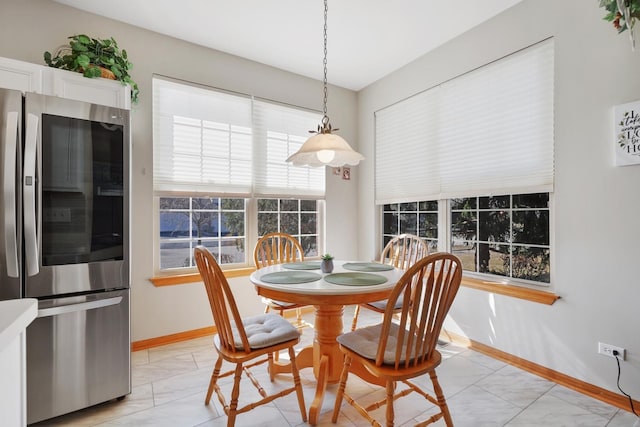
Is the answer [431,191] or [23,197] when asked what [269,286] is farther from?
[431,191]

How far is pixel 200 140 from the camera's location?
10.3 ft

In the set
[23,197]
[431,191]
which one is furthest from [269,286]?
[431,191]

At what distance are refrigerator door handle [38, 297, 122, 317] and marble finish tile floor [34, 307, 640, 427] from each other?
0.64 m

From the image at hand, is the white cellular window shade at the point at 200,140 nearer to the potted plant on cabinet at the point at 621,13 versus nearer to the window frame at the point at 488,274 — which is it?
the window frame at the point at 488,274

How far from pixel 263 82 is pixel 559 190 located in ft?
9.58

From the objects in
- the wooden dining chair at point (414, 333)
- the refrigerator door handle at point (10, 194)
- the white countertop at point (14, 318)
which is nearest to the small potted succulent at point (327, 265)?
the wooden dining chair at point (414, 333)

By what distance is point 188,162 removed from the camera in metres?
3.06

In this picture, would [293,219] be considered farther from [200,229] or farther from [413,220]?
[413,220]

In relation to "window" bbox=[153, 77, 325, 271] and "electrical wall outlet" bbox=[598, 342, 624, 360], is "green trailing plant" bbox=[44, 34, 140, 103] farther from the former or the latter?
"electrical wall outlet" bbox=[598, 342, 624, 360]

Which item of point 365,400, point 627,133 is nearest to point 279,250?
point 365,400

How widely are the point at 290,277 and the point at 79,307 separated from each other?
4.13 feet

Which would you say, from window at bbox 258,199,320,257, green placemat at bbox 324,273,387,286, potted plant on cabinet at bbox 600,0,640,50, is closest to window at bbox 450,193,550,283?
potted plant on cabinet at bbox 600,0,640,50

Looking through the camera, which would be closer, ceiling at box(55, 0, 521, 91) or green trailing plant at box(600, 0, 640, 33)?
green trailing plant at box(600, 0, 640, 33)

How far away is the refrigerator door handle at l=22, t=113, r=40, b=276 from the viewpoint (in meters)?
1.73
